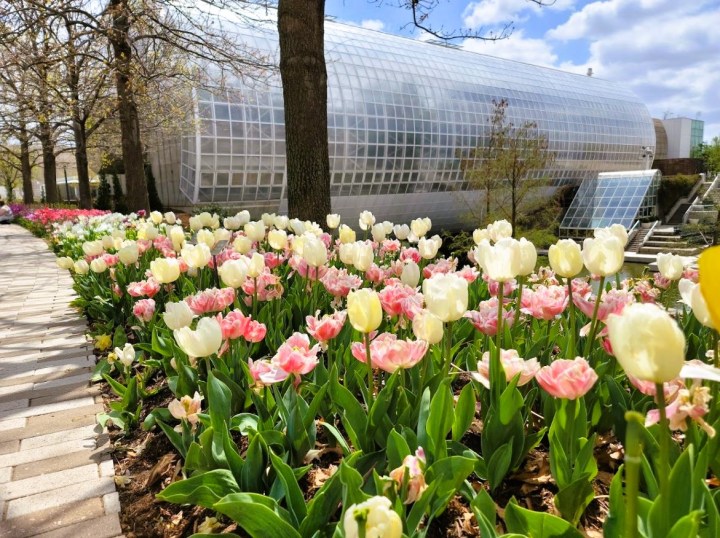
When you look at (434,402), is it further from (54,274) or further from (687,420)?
(54,274)

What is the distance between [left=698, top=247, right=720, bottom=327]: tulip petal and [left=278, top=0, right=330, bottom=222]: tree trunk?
497 cm

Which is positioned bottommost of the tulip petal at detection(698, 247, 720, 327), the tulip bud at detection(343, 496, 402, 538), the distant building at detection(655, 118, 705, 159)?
the tulip bud at detection(343, 496, 402, 538)

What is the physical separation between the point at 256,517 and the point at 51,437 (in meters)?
1.81

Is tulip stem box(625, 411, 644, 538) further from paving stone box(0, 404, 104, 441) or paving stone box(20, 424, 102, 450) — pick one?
paving stone box(0, 404, 104, 441)

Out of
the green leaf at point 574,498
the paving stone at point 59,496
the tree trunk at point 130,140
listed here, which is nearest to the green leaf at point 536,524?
the green leaf at point 574,498

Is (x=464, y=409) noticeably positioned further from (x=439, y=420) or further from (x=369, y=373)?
(x=369, y=373)

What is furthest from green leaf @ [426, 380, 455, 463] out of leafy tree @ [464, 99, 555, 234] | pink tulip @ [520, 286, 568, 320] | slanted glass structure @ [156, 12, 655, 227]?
leafy tree @ [464, 99, 555, 234]

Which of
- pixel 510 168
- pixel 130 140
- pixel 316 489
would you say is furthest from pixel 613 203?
pixel 316 489

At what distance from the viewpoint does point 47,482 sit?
210 centimetres

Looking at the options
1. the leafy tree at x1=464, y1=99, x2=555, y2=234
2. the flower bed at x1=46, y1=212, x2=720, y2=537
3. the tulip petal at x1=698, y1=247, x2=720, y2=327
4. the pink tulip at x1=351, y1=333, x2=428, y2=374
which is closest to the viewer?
the tulip petal at x1=698, y1=247, x2=720, y2=327

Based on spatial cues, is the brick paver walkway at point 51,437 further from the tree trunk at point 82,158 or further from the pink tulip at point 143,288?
the tree trunk at point 82,158

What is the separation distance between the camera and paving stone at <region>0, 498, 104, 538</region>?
1.79 meters

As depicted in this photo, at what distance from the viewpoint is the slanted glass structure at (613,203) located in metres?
28.1

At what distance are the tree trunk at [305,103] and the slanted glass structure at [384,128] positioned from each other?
1020 centimetres
